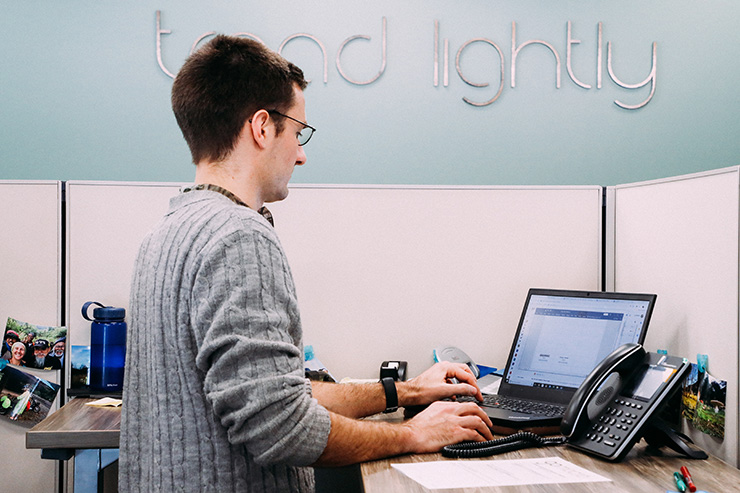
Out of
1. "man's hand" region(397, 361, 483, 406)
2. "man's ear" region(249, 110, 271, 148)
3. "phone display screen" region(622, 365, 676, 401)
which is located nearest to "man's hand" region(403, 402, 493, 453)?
"man's hand" region(397, 361, 483, 406)

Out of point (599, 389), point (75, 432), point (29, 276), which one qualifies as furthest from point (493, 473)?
point (29, 276)

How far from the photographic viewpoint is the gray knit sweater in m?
0.84

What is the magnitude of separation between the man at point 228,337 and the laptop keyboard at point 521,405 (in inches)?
7.0

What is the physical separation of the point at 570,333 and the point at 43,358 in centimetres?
134

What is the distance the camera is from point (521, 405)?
129 cm

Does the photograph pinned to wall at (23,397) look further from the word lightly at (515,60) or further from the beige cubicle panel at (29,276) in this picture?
the word lightly at (515,60)

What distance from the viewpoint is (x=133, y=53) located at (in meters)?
2.48

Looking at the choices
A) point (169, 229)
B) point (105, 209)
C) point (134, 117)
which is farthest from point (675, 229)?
point (134, 117)

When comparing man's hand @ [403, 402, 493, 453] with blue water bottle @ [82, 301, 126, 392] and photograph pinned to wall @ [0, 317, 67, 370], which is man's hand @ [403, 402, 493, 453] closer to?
blue water bottle @ [82, 301, 126, 392]

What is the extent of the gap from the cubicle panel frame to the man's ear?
2.04 feet

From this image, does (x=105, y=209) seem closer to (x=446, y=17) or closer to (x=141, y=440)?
(x=141, y=440)

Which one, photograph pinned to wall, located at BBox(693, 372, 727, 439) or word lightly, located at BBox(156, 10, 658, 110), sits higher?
word lightly, located at BBox(156, 10, 658, 110)

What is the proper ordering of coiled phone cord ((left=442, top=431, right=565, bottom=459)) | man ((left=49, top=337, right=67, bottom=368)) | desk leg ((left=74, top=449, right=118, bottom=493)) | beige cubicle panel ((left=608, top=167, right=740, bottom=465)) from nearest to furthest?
1. coiled phone cord ((left=442, top=431, right=565, bottom=459))
2. beige cubicle panel ((left=608, top=167, right=740, bottom=465))
3. desk leg ((left=74, top=449, right=118, bottom=493))
4. man ((left=49, top=337, right=67, bottom=368))

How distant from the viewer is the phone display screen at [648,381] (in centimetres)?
105
